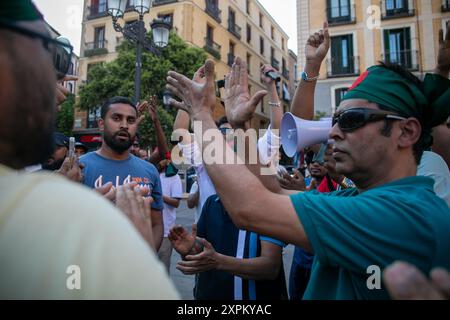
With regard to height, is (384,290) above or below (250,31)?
below

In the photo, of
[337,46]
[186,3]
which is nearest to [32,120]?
[337,46]

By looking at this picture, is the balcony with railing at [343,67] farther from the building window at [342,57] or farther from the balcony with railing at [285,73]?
the balcony with railing at [285,73]

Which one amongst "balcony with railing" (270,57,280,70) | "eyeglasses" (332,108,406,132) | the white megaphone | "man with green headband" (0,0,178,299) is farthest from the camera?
"balcony with railing" (270,57,280,70)

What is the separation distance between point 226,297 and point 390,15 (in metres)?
22.2

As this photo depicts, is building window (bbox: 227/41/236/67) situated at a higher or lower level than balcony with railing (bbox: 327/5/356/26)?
higher

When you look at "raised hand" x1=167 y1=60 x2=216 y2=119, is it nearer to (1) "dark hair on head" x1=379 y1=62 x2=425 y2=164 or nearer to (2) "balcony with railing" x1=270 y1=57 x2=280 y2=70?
(1) "dark hair on head" x1=379 y1=62 x2=425 y2=164

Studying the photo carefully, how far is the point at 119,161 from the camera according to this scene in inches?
125

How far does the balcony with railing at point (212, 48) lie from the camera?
82.2 ft

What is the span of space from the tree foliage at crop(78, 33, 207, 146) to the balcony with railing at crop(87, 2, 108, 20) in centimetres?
809

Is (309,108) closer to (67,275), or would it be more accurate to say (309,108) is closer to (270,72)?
(270,72)

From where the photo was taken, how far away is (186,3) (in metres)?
23.7

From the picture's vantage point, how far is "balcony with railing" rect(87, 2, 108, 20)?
26.2 m

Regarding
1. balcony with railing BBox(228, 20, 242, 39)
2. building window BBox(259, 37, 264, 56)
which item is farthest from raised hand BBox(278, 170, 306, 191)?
building window BBox(259, 37, 264, 56)

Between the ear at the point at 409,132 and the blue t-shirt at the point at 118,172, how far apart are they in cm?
193
